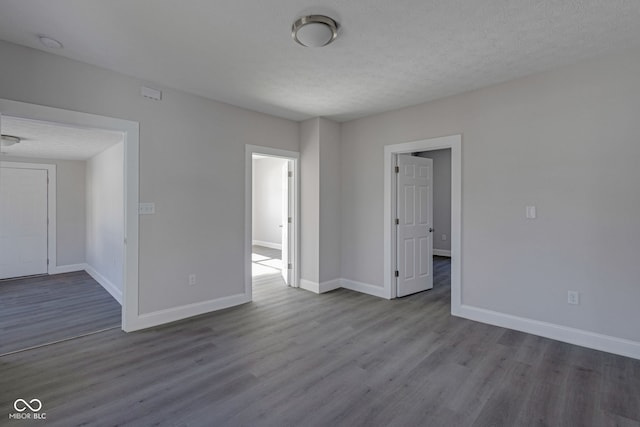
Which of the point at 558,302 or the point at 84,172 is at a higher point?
the point at 84,172

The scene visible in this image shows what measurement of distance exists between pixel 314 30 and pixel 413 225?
3188mm

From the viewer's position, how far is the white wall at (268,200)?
9.20 m

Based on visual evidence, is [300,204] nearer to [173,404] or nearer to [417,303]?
[417,303]

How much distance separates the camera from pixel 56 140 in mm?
4605

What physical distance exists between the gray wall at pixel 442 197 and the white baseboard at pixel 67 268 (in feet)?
27.0

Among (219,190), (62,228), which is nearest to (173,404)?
(219,190)

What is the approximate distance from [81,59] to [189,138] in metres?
1.20

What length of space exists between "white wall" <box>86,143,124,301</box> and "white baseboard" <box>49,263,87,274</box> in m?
0.29

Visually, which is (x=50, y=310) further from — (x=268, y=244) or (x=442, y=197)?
(x=442, y=197)

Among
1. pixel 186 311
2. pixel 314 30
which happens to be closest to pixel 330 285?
pixel 186 311

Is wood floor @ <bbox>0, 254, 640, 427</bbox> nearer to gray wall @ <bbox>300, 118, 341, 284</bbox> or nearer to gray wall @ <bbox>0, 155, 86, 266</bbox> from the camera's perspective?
gray wall @ <bbox>300, 118, 341, 284</bbox>

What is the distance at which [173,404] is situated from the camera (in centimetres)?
214

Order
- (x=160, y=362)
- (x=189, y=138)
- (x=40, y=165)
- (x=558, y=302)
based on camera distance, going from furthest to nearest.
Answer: (x=40, y=165), (x=189, y=138), (x=558, y=302), (x=160, y=362)

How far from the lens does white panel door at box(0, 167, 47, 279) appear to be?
19.2 ft
